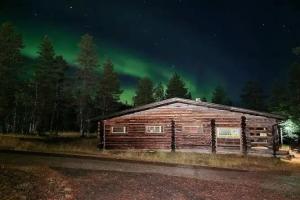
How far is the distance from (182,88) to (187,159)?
197 ft

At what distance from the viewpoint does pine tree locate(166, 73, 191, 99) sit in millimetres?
→ 82125

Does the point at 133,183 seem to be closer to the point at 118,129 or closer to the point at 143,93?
the point at 118,129

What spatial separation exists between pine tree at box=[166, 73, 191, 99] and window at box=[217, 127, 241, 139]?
5144 centimetres

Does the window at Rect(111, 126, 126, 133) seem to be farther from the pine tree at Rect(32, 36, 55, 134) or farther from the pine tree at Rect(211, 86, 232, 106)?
the pine tree at Rect(211, 86, 232, 106)

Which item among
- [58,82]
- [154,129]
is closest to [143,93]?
[58,82]

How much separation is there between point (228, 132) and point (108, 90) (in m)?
39.2

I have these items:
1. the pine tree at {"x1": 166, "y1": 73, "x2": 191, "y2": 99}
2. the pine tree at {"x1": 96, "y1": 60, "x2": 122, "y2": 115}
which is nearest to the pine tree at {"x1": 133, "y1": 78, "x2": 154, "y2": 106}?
the pine tree at {"x1": 166, "y1": 73, "x2": 191, "y2": 99}

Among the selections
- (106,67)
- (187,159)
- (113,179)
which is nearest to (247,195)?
(113,179)

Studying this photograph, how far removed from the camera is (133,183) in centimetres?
1402

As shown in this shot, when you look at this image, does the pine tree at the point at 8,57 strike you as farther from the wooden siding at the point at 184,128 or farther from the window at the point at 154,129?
the window at the point at 154,129

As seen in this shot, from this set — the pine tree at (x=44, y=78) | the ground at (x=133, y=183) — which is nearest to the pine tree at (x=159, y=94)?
the pine tree at (x=44, y=78)

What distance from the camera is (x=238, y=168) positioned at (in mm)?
21141

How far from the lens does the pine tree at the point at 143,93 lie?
260 feet

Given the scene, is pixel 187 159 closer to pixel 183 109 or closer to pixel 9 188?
pixel 183 109
